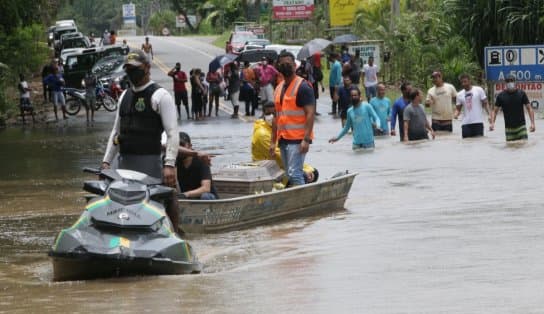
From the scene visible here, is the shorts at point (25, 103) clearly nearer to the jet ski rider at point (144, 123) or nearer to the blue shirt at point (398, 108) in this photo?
the blue shirt at point (398, 108)

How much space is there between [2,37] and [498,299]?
3455 cm

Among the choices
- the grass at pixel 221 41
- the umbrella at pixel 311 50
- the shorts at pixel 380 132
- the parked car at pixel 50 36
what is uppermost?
the parked car at pixel 50 36

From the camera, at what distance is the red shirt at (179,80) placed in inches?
1516

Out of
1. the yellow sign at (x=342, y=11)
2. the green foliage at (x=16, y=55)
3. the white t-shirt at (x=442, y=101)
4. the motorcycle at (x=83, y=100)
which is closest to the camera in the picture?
the white t-shirt at (x=442, y=101)

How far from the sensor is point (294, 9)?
2923 inches

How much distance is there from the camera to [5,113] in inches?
1522

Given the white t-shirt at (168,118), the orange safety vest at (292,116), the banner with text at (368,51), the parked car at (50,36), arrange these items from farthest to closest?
the parked car at (50,36)
the banner with text at (368,51)
the orange safety vest at (292,116)
the white t-shirt at (168,118)

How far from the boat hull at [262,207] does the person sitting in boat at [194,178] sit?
145 mm

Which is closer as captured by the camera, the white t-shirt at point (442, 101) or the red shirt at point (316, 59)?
the white t-shirt at point (442, 101)

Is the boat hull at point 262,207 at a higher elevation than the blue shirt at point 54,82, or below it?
below

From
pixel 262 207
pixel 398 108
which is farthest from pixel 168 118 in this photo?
pixel 398 108

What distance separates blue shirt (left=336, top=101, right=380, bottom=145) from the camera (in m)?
23.4

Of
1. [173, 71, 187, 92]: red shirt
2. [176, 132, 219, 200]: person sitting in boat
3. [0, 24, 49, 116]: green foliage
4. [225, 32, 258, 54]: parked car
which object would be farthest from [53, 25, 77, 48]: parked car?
[176, 132, 219, 200]: person sitting in boat

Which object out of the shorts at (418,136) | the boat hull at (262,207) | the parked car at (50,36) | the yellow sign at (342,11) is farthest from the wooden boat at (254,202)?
the parked car at (50,36)
